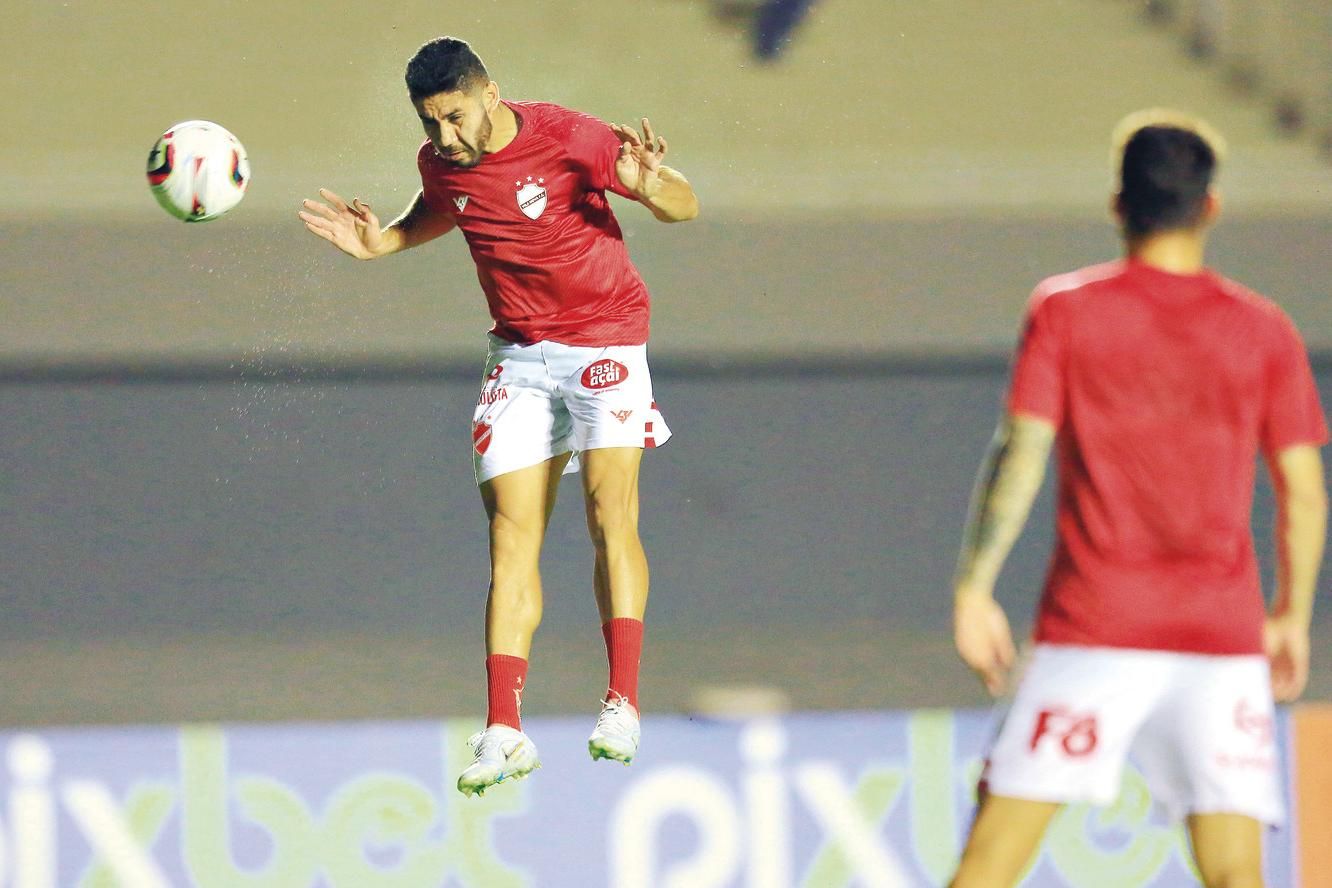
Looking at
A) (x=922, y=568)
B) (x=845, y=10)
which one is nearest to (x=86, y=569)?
(x=922, y=568)

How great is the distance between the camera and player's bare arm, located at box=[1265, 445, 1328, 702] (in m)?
2.92

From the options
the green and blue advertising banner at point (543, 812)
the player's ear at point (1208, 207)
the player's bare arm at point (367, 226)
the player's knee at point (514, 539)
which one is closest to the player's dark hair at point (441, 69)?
the player's bare arm at point (367, 226)

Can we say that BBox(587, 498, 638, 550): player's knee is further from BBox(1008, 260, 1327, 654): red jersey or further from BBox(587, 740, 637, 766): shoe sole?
BBox(1008, 260, 1327, 654): red jersey

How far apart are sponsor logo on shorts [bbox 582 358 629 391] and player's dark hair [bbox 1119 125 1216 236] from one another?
72.0 inches

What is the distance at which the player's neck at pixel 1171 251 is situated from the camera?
2910mm

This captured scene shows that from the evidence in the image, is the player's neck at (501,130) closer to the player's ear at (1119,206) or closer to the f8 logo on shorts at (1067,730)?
the player's ear at (1119,206)

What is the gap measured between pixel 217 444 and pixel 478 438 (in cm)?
417

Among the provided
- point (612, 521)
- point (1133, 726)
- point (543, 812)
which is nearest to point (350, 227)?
point (612, 521)

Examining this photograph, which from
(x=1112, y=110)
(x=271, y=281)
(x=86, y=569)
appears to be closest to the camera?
(x=86, y=569)

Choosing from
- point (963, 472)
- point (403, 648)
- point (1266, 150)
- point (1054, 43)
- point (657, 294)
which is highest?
point (1054, 43)

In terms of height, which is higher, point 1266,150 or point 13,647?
point 1266,150

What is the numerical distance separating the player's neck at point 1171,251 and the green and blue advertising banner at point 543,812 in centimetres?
258

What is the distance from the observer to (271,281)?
29.3 feet

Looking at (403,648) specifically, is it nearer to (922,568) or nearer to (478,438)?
(922,568)
